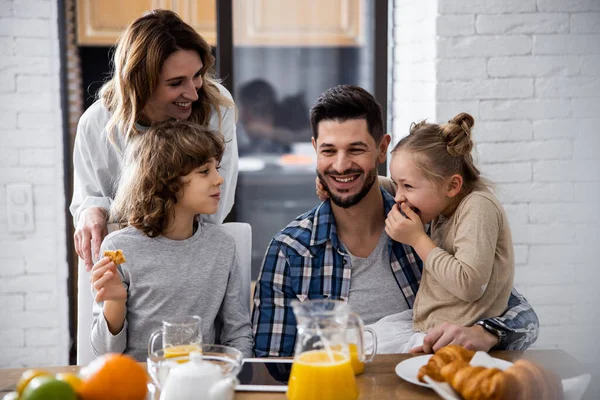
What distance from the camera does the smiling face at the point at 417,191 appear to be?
5.78 feet

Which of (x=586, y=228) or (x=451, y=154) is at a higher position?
(x=451, y=154)

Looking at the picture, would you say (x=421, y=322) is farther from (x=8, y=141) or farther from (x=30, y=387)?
(x=8, y=141)

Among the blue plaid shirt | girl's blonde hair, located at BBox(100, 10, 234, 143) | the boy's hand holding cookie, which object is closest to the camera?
the boy's hand holding cookie

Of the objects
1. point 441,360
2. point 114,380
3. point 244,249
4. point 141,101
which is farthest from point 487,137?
point 114,380

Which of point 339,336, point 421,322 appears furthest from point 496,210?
point 339,336

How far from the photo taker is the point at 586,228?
285 centimetres

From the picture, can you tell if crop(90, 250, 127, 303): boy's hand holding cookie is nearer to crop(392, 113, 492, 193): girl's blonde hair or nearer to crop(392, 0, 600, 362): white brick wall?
crop(392, 113, 492, 193): girl's blonde hair

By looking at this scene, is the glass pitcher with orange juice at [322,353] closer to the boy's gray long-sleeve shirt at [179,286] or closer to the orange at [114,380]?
the orange at [114,380]

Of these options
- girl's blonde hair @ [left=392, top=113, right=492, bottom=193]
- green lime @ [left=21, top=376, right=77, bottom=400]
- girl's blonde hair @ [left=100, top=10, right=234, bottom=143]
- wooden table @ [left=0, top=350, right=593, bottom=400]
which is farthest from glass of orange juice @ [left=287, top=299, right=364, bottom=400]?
girl's blonde hair @ [left=100, top=10, right=234, bottom=143]

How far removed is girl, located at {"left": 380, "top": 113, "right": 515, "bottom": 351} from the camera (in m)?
1.62

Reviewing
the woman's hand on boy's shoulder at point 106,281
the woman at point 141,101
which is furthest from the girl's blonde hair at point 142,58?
the woman's hand on boy's shoulder at point 106,281

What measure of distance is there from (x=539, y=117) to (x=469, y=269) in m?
1.43

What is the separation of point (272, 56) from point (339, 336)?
2.20 metres

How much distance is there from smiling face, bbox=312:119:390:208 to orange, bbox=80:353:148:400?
0.92m
